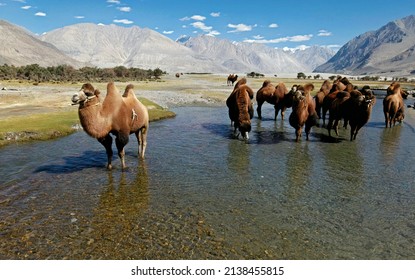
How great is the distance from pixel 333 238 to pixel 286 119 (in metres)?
19.7

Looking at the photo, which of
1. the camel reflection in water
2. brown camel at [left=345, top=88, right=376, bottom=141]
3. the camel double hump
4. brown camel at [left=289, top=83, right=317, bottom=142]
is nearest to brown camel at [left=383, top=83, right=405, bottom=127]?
brown camel at [left=345, top=88, right=376, bottom=141]

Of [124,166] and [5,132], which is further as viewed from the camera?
[5,132]

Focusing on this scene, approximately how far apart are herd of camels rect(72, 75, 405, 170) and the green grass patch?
263 inches

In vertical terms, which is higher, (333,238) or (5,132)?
(5,132)

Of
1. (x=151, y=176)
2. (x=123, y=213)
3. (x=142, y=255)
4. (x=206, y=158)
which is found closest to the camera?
(x=142, y=255)

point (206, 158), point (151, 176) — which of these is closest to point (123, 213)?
point (151, 176)

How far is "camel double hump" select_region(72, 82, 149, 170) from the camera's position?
35.6 feet

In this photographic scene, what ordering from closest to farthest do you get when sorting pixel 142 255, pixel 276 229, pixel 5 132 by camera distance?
pixel 142 255, pixel 276 229, pixel 5 132

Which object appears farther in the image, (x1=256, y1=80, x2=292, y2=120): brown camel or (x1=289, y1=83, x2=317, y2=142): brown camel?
(x1=256, y1=80, x2=292, y2=120): brown camel

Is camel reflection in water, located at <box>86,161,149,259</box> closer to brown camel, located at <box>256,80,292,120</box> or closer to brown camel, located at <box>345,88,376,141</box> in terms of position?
brown camel, located at <box>345,88,376,141</box>

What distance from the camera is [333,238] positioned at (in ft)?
25.8

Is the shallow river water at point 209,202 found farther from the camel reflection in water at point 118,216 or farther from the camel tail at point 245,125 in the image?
the camel tail at point 245,125

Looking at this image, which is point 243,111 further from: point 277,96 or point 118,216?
point 118,216
